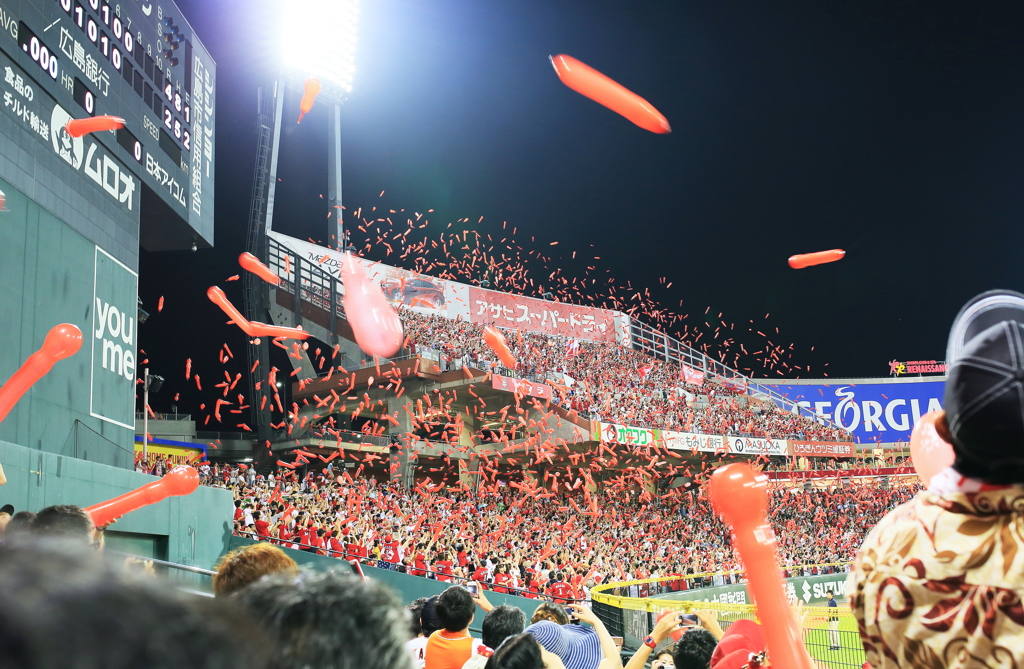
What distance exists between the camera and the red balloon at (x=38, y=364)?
19.9 ft

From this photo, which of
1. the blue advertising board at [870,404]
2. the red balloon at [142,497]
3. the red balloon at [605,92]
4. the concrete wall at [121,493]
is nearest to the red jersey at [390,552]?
the concrete wall at [121,493]

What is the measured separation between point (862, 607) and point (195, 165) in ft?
60.6

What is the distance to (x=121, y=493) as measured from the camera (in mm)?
13352

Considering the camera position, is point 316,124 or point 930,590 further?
point 316,124

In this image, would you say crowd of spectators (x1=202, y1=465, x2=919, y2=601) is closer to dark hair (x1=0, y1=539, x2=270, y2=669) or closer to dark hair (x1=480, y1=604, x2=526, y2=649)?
dark hair (x1=480, y1=604, x2=526, y2=649)

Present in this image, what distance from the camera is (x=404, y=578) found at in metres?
15.3

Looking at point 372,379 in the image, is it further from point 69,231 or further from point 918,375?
point 918,375

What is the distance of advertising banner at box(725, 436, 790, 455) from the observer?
32.5 meters

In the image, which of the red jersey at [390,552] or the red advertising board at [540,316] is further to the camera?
the red advertising board at [540,316]

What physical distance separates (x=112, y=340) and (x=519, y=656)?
47.8 feet

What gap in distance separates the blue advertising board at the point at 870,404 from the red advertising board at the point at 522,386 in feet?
66.4

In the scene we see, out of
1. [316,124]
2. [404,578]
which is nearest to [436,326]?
[316,124]

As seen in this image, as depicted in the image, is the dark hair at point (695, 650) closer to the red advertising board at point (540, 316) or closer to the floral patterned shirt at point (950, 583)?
the floral patterned shirt at point (950, 583)

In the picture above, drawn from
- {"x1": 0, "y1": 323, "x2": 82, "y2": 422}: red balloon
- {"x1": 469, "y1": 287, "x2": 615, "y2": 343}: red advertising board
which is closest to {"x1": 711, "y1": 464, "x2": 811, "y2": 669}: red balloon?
{"x1": 0, "y1": 323, "x2": 82, "y2": 422}: red balloon
